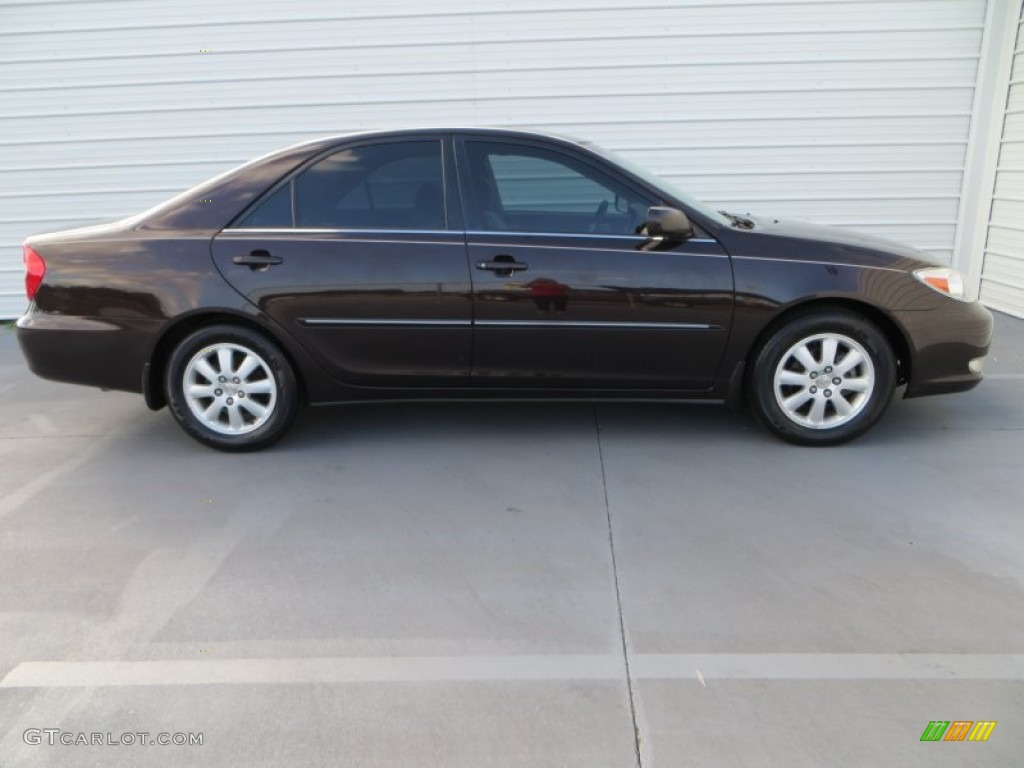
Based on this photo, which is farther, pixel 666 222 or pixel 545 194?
pixel 545 194

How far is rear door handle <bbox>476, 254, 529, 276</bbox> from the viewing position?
12.9 feet

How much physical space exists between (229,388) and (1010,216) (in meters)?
6.37

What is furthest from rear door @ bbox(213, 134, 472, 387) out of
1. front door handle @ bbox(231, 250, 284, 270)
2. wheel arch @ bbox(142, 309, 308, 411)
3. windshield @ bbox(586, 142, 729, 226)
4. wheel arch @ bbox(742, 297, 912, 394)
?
wheel arch @ bbox(742, 297, 912, 394)

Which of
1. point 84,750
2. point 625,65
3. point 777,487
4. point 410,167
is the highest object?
point 625,65

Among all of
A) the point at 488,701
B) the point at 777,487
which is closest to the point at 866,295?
the point at 777,487

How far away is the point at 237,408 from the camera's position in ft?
13.7

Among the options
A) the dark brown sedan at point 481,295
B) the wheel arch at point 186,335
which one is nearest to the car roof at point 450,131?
the dark brown sedan at point 481,295

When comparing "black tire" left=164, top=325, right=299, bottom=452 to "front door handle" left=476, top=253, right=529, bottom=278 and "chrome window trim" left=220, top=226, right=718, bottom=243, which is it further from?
"front door handle" left=476, top=253, right=529, bottom=278

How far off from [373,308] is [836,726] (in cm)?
274

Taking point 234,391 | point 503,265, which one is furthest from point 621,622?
point 234,391

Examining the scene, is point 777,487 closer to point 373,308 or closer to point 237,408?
point 373,308

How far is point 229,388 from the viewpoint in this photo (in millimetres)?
4152

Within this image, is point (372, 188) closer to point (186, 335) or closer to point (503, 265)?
point (503, 265)

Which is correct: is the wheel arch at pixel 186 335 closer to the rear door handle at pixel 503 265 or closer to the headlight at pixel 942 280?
the rear door handle at pixel 503 265
